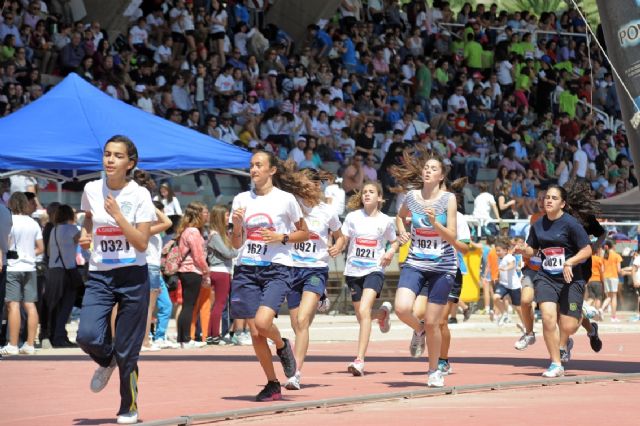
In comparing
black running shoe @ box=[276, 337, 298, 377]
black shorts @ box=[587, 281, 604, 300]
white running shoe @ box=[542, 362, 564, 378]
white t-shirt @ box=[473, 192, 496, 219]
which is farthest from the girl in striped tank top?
white t-shirt @ box=[473, 192, 496, 219]

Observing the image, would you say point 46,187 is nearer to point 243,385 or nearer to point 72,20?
point 72,20

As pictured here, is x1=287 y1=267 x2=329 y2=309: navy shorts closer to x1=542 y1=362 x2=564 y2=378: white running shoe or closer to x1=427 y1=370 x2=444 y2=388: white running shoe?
x1=427 y1=370 x2=444 y2=388: white running shoe

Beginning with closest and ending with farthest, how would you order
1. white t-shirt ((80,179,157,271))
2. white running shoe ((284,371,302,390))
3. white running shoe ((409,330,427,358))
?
white t-shirt ((80,179,157,271)) → white running shoe ((284,371,302,390)) → white running shoe ((409,330,427,358))

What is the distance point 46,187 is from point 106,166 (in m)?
14.3

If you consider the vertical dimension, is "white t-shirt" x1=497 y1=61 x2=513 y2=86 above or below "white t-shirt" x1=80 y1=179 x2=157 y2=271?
above

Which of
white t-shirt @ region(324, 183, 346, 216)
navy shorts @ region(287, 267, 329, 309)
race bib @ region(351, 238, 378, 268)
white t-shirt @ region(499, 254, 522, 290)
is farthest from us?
white t-shirt @ region(324, 183, 346, 216)

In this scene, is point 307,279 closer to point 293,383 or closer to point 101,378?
point 293,383

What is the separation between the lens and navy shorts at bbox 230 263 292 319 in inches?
435

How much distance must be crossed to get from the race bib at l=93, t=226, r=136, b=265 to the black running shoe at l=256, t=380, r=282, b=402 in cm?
199

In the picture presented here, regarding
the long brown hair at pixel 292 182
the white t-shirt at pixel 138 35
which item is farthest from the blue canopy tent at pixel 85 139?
the white t-shirt at pixel 138 35

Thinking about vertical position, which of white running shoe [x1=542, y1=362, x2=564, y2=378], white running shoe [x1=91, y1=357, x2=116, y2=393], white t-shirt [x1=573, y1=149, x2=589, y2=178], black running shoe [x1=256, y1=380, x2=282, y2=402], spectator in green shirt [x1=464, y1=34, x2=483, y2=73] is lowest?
black running shoe [x1=256, y1=380, x2=282, y2=402]

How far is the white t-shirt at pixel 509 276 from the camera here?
22.6m

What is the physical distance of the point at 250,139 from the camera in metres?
26.7

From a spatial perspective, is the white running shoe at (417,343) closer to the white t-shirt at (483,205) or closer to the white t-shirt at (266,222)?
the white t-shirt at (266,222)
